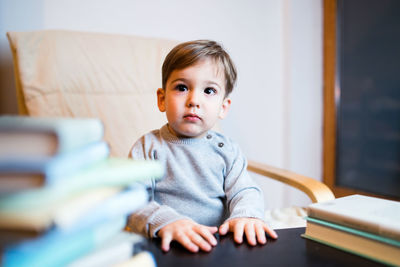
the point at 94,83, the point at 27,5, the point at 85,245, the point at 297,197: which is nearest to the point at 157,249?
the point at 85,245

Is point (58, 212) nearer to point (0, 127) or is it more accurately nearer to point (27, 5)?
point (0, 127)

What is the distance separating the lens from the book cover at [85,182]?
0.78 feet

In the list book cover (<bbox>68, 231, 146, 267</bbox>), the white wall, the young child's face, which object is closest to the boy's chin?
the young child's face

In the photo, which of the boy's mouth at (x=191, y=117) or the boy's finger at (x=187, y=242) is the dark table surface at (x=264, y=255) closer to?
the boy's finger at (x=187, y=242)

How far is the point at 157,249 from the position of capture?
51 cm

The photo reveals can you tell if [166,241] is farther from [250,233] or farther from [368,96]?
[368,96]

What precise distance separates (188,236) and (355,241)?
0.27 metres

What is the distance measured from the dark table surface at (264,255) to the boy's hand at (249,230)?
14 mm

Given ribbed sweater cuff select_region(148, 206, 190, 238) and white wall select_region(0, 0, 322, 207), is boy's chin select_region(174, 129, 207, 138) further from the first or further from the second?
white wall select_region(0, 0, 322, 207)

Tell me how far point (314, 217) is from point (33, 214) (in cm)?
47

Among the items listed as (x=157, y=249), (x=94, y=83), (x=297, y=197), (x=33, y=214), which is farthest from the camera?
(x=297, y=197)

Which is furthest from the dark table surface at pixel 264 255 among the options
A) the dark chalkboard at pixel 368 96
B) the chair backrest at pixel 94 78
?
the dark chalkboard at pixel 368 96

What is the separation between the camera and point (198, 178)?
0.82 metres

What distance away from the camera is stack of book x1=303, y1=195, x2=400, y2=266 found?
0.45 metres
